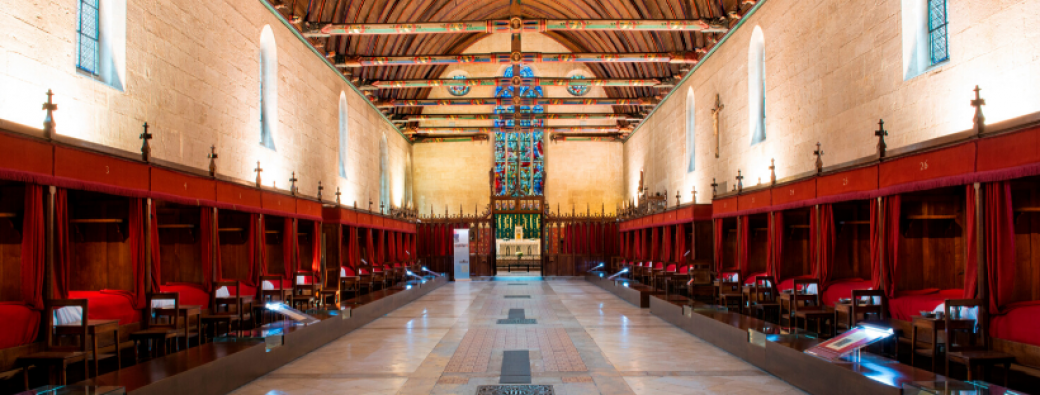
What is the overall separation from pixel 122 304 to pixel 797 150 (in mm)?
11618

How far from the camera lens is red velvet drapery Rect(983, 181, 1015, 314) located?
229 inches

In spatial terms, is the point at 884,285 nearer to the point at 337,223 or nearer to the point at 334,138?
the point at 337,223

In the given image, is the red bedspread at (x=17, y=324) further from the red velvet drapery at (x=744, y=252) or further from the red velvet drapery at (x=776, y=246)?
the red velvet drapery at (x=744, y=252)

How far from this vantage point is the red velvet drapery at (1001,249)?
19.1ft

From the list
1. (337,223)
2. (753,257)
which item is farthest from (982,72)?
(337,223)

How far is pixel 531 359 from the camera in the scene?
8.00 meters

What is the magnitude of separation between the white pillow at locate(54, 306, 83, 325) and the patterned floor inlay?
4.13 m

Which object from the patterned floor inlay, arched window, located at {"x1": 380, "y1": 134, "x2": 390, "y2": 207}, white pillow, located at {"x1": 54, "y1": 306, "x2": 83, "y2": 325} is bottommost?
the patterned floor inlay

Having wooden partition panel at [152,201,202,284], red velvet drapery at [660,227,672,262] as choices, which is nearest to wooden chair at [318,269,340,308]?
wooden partition panel at [152,201,202,284]

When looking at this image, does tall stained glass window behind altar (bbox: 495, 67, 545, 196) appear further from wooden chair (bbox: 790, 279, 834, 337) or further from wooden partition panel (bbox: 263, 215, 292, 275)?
wooden chair (bbox: 790, 279, 834, 337)

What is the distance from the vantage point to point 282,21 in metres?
14.5

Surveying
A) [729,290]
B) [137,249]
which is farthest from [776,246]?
[137,249]

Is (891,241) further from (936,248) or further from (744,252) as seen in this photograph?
(744,252)

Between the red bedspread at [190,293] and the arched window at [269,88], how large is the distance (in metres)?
5.93
